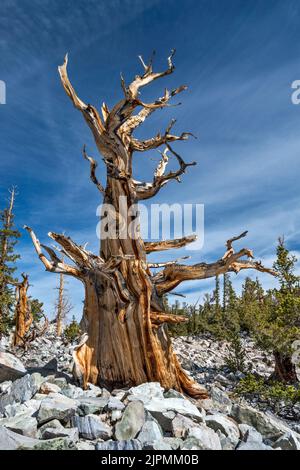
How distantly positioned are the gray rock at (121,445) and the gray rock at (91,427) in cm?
19

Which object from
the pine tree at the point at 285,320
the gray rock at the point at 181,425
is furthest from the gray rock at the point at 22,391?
the pine tree at the point at 285,320

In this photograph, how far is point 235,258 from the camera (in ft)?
15.4

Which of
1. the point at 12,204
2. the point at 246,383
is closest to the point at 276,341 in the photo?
the point at 246,383

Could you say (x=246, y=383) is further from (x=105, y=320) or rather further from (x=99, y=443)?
(x=99, y=443)

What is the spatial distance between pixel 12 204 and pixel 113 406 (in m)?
11.8

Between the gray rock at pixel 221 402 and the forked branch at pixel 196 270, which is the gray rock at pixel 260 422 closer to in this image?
the gray rock at pixel 221 402

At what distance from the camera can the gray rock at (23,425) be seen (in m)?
2.64

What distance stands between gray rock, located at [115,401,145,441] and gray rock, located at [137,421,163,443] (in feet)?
0.19

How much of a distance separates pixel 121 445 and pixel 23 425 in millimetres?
821

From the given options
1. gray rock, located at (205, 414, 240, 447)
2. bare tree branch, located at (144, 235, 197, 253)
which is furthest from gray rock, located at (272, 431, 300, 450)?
bare tree branch, located at (144, 235, 197, 253)

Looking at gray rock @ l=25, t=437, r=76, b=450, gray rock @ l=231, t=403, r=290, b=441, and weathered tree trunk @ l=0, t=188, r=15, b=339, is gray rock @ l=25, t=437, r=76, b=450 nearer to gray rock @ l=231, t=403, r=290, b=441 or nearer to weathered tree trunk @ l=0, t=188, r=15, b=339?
gray rock @ l=231, t=403, r=290, b=441

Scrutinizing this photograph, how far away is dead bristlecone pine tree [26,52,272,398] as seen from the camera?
14.4 ft

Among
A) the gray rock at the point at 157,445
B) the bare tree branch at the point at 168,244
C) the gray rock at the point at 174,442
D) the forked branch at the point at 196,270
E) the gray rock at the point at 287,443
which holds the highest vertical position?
the bare tree branch at the point at 168,244

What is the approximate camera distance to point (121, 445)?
243cm
